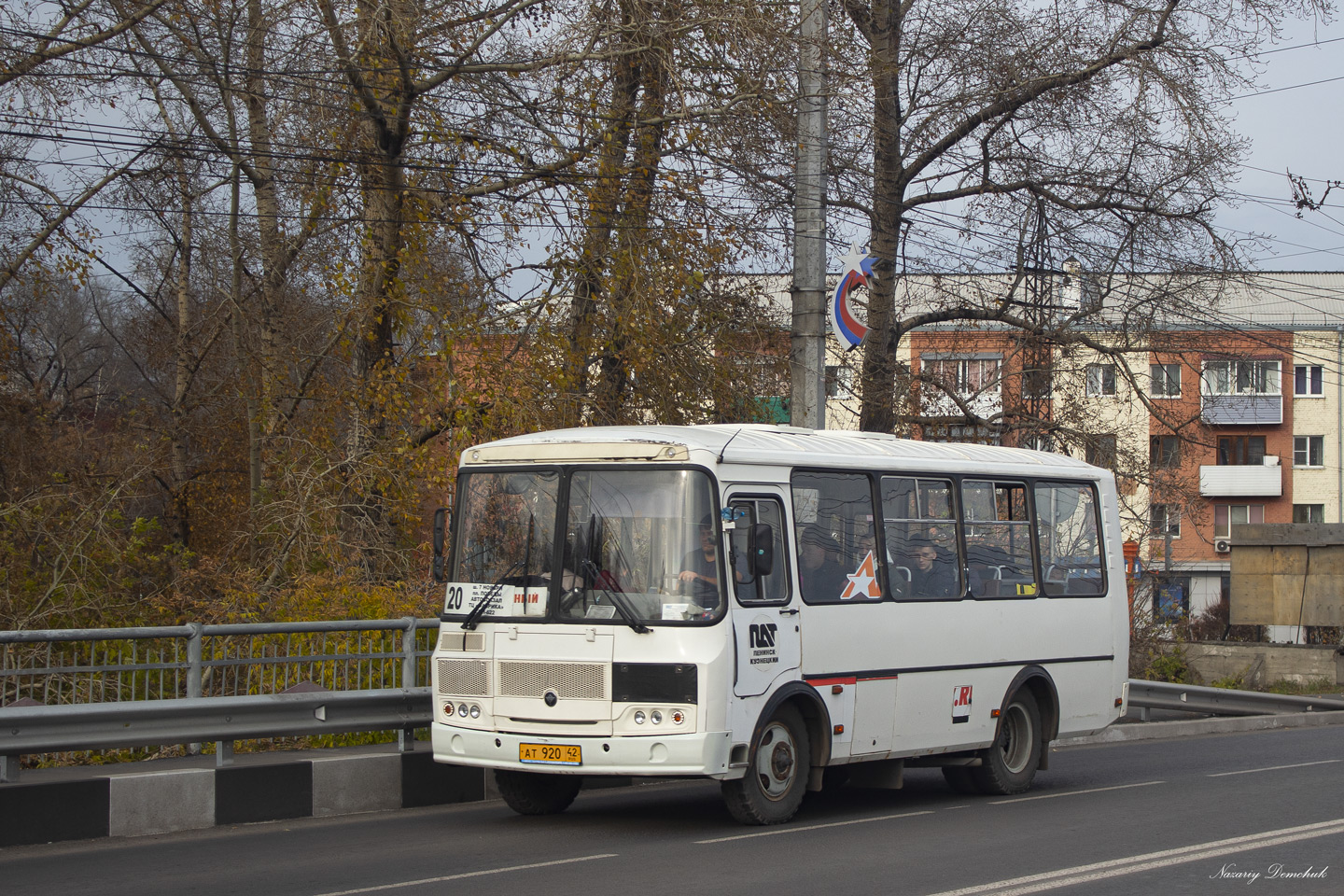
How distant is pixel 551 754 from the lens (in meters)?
9.79

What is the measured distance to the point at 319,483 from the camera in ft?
58.4

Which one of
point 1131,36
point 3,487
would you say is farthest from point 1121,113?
point 3,487

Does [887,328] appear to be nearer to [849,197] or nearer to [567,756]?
[849,197]

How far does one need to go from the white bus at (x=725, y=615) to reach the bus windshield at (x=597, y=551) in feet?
0.05

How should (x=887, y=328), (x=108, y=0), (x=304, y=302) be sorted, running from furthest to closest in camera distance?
(x=304, y=302) < (x=887, y=328) < (x=108, y=0)

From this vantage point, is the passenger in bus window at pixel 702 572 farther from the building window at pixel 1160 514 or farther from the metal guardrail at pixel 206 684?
the building window at pixel 1160 514

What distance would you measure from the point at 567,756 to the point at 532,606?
110 cm

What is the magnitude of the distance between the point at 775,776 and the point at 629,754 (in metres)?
1.31

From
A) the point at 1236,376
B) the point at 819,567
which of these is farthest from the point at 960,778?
the point at 1236,376

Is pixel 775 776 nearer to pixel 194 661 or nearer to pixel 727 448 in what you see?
pixel 727 448

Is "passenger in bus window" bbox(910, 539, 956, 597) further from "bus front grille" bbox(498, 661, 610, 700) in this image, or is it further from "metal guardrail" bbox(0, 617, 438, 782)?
"metal guardrail" bbox(0, 617, 438, 782)

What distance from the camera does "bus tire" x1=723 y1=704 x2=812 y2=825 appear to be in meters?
9.99

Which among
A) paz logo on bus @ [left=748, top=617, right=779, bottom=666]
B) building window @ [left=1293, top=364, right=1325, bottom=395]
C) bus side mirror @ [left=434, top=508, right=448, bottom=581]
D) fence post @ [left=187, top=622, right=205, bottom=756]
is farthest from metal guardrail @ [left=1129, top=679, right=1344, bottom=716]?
building window @ [left=1293, top=364, right=1325, bottom=395]

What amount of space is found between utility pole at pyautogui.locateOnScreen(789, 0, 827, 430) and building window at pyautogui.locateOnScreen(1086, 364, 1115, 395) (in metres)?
10.9
